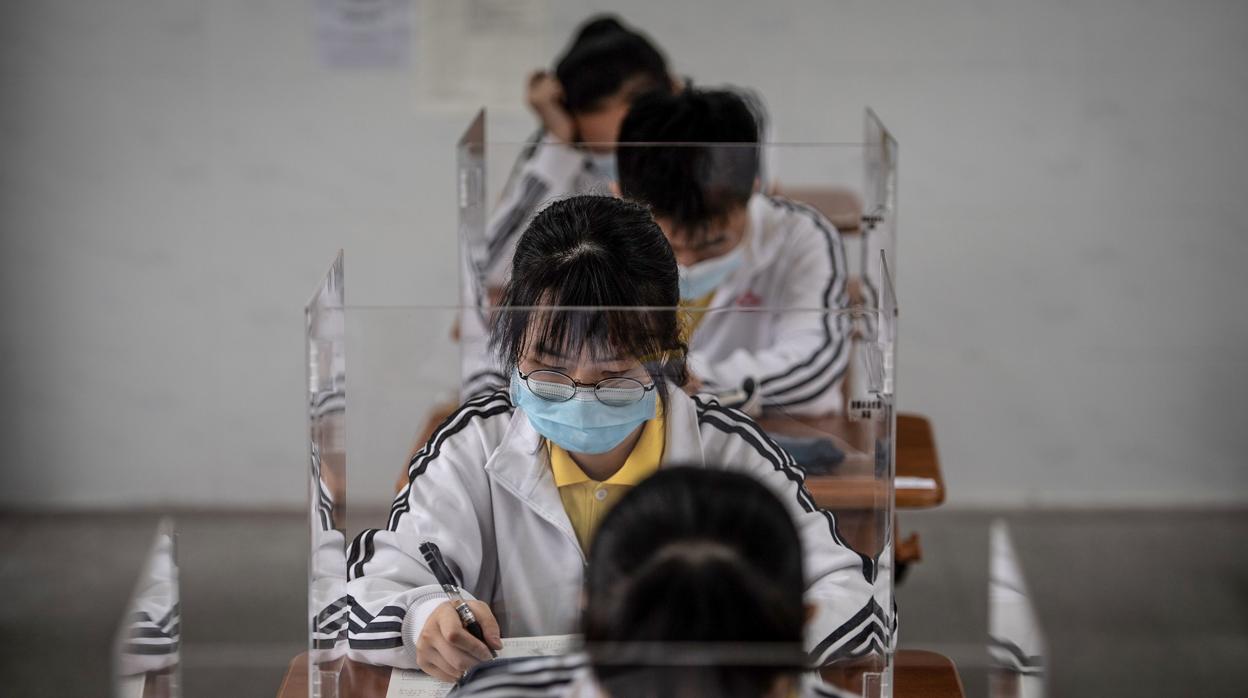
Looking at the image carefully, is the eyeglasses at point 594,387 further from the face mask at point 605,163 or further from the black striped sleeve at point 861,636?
the face mask at point 605,163

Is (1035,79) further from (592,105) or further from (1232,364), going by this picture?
(592,105)

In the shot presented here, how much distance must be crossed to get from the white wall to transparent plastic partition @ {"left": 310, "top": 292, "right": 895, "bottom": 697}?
6.60 ft

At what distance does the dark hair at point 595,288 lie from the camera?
1.11 meters

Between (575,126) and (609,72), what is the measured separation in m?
0.13

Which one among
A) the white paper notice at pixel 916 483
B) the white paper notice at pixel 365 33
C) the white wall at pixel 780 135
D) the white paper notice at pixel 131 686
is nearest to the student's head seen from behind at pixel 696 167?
the white paper notice at pixel 916 483

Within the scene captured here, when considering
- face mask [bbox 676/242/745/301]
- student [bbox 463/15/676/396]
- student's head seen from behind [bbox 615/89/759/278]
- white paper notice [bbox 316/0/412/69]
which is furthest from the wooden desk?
white paper notice [bbox 316/0/412/69]

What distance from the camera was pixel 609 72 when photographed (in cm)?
247

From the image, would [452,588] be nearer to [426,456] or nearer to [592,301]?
[426,456]

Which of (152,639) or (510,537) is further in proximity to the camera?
(510,537)

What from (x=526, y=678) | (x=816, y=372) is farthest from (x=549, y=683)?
(x=816, y=372)

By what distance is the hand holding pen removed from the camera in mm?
1151

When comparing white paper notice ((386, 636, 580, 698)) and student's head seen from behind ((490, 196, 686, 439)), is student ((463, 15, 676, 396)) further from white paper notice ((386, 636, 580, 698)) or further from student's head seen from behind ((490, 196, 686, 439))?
white paper notice ((386, 636, 580, 698))

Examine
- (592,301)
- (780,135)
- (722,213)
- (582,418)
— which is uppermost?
(780,135)

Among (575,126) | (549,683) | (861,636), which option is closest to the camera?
(549,683)
